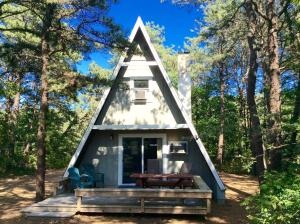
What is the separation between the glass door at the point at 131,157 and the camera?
13.6 meters

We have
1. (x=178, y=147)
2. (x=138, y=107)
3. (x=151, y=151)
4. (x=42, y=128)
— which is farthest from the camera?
(x=151, y=151)

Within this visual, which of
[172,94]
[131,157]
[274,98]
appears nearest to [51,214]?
[131,157]

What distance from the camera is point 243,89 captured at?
87.2 feet

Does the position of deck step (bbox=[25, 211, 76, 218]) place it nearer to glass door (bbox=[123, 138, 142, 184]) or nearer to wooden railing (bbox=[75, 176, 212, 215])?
wooden railing (bbox=[75, 176, 212, 215])

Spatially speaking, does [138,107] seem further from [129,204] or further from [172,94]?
[129,204]

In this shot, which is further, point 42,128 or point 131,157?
point 131,157

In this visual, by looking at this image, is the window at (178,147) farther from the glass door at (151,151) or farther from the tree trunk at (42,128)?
the tree trunk at (42,128)

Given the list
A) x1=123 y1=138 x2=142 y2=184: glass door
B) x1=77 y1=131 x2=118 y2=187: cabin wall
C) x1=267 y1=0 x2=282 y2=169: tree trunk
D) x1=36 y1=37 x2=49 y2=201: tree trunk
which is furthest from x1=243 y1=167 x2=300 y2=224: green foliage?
x1=77 y1=131 x2=118 y2=187: cabin wall

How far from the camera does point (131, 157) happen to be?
44.8 feet

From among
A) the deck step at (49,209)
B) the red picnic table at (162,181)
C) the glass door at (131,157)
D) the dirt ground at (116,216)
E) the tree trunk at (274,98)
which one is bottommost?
the dirt ground at (116,216)

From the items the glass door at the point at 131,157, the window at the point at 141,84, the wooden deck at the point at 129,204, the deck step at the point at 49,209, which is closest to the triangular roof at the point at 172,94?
the window at the point at 141,84

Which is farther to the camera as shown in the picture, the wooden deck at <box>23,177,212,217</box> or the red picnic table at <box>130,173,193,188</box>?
the red picnic table at <box>130,173,193,188</box>

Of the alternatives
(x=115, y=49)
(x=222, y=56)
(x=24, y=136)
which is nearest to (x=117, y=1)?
(x=115, y=49)

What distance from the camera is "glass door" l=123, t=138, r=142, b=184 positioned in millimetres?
13586
